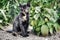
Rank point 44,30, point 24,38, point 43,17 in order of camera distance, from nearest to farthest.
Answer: point 24,38
point 44,30
point 43,17

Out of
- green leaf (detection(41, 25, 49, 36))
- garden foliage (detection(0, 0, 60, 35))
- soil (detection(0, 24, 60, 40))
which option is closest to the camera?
soil (detection(0, 24, 60, 40))

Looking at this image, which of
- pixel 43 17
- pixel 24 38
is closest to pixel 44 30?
pixel 43 17

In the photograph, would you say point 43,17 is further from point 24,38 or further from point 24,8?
point 24,38

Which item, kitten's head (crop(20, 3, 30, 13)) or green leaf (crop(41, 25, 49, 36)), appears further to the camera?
green leaf (crop(41, 25, 49, 36))

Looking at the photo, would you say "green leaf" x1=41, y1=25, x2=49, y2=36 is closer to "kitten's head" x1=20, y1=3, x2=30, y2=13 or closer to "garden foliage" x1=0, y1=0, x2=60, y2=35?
"garden foliage" x1=0, y1=0, x2=60, y2=35

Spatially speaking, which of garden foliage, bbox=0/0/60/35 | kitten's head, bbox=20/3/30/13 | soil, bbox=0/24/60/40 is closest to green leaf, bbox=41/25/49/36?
garden foliage, bbox=0/0/60/35

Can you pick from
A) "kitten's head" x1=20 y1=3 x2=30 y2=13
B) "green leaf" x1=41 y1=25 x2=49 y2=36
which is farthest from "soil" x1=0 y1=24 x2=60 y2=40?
"kitten's head" x1=20 y1=3 x2=30 y2=13

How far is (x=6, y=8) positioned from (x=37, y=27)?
195cm

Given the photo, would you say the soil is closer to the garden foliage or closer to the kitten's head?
the garden foliage

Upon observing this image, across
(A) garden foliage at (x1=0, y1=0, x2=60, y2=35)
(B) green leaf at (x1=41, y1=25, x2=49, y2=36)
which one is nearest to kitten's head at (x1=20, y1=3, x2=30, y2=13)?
(A) garden foliage at (x1=0, y1=0, x2=60, y2=35)

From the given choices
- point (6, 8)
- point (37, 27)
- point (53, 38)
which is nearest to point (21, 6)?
point (37, 27)

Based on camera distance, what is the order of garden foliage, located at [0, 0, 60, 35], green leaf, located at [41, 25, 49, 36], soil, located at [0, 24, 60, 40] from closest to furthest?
soil, located at [0, 24, 60, 40]
green leaf, located at [41, 25, 49, 36]
garden foliage, located at [0, 0, 60, 35]

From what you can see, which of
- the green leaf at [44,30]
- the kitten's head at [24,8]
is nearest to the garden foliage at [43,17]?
the green leaf at [44,30]

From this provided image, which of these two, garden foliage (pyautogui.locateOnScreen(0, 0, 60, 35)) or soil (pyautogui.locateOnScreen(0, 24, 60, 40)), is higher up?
garden foliage (pyautogui.locateOnScreen(0, 0, 60, 35))
